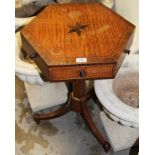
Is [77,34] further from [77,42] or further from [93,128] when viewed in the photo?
[93,128]

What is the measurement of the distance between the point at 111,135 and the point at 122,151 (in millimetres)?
120

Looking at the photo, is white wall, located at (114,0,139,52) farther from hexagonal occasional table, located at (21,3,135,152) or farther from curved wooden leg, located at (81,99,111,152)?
curved wooden leg, located at (81,99,111,152)

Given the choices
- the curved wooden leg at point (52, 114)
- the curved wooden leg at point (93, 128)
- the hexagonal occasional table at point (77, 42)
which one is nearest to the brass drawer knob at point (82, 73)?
the hexagonal occasional table at point (77, 42)

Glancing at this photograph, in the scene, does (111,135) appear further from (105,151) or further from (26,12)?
(26,12)

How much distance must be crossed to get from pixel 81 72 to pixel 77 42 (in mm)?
156

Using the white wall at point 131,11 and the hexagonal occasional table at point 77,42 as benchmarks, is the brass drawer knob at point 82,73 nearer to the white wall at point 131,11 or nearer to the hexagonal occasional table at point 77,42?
the hexagonal occasional table at point 77,42

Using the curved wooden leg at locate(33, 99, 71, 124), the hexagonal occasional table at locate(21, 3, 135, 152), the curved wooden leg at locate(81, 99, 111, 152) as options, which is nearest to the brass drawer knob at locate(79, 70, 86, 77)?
the hexagonal occasional table at locate(21, 3, 135, 152)

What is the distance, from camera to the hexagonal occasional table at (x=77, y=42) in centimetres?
109

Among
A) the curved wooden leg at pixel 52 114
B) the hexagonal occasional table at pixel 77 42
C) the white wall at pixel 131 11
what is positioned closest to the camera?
the hexagonal occasional table at pixel 77 42

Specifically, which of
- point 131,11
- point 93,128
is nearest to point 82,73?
point 93,128

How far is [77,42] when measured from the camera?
1.17m

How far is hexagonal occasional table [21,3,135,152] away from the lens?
1090 mm

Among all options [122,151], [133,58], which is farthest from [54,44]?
[122,151]
